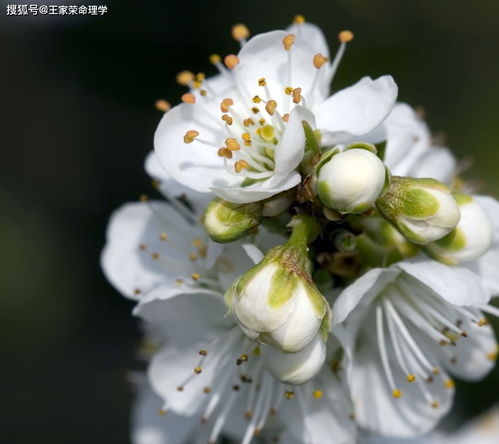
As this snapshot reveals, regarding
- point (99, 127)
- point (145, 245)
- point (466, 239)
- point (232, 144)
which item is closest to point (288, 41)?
point (232, 144)

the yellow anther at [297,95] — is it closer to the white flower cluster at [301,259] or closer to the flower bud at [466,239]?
the white flower cluster at [301,259]

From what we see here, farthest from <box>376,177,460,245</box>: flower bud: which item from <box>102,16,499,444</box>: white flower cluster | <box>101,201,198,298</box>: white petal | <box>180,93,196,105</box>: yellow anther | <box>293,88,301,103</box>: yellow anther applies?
<box>101,201,198,298</box>: white petal

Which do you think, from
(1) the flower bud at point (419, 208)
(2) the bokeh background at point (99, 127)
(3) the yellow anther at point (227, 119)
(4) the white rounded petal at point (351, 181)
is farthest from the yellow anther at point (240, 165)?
(2) the bokeh background at point (99, 127)

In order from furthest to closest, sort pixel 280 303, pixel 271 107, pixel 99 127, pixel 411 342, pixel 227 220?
1. pixel 99 127
2. pixel 411 342
3. pixel 271 107
4. pixel 227 220
5. pixel 280 303

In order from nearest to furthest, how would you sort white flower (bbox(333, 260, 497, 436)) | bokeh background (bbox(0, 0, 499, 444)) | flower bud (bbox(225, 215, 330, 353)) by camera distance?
flower bud (bbox(225, 215, 330, 353)) → white flower (bbox(333, 260, 497, 436)) → bokeh background (bbox(0, 0, 499, 444))

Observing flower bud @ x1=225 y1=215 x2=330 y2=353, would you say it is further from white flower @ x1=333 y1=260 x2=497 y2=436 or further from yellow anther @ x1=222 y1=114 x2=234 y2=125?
yellow anther @ x1=222 y1=114 x2=234 y2=125

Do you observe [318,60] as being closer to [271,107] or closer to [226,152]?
[271,107]
